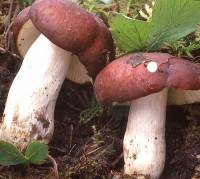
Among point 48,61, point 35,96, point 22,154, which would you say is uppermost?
point 48,61

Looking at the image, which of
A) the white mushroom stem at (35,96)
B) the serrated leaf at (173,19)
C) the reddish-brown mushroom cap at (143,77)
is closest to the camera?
the reddish-brown mushroom cap at (143,77)

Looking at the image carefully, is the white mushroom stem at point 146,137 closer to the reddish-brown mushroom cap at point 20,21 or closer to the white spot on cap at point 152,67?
the white spot on cap at point 152,67

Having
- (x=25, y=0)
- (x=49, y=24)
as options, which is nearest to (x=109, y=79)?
(x=49, y=24)

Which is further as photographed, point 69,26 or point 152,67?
point 69,26

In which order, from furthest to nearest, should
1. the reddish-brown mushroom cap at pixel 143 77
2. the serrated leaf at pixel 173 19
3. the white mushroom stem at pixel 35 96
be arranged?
1. the white mushroom stem at pixel 35 96
2. the serrated leaf at pixel 173 19
3. the reddish-brown mushroom cap at pixel 143 77

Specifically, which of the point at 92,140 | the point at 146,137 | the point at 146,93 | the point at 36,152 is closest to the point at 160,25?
the point at 146,93

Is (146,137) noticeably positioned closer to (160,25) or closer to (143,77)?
(143,77)

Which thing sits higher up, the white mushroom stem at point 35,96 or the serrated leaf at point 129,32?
the serrated leaf at point 129,32

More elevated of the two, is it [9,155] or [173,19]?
[173,19]

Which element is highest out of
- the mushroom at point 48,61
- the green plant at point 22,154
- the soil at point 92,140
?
the mushroom at point 48,61

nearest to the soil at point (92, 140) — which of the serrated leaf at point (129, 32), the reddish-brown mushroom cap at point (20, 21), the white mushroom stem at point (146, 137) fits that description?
the white mushroom stem at point (146, 137)
